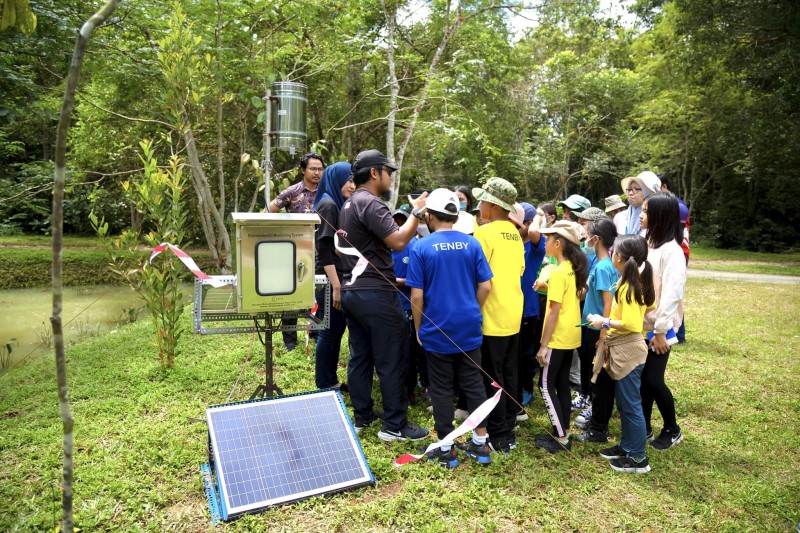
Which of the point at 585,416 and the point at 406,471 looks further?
the point at 585,416

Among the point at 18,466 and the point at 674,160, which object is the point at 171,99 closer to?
the point at 18,466

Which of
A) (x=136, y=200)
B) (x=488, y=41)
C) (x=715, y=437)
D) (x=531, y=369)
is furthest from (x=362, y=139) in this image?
(x=715, y=437)

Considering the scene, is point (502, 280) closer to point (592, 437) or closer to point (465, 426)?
point (465, 426)

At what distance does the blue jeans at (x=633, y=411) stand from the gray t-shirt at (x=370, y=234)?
1.67 m

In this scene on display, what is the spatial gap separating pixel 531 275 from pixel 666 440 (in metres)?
1.56

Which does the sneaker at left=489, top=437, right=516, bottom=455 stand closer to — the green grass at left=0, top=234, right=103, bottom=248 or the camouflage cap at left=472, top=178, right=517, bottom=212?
the camouflage cap at left=472, top=178, right=517, bottom=212

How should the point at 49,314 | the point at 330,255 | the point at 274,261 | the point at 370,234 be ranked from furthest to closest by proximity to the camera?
the point at 49,314
the point at 330,255
the point at 370,234
the point at 274,261

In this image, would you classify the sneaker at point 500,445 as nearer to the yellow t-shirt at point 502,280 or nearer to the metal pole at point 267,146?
the yellow t-shirt at point 502,280

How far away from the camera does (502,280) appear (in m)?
3.50

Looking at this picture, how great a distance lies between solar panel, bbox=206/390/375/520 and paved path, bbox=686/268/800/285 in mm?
12691

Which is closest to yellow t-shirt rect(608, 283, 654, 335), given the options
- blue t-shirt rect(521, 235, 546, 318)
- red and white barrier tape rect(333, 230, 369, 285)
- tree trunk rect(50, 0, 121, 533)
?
blue t-shirt rect(521, 235, 546, 318)

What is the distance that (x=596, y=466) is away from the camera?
3.40 m

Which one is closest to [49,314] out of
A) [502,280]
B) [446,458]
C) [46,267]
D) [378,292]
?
[46,267]

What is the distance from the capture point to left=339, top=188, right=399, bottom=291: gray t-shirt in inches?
137
